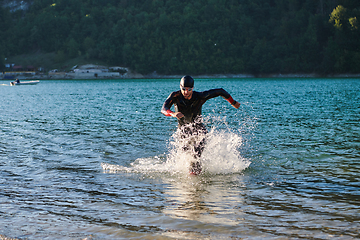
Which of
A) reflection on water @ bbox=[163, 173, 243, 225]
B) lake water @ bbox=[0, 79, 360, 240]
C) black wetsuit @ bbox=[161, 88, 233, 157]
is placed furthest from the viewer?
black wetsuit @ bbox=[161, 88, 233, 157]

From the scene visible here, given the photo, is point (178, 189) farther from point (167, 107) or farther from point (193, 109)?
point (193, 109)

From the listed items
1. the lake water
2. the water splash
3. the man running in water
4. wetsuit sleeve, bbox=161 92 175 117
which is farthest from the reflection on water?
wetsuit sleeve, bbox=161 92 175 117

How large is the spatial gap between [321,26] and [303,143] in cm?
16464

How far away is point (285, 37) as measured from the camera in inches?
7244

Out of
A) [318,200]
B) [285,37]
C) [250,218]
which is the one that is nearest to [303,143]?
[318,200]

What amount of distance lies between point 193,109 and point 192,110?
1.6 inches

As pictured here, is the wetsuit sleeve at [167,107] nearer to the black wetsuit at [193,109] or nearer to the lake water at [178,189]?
the black wetsuit at [193,109]

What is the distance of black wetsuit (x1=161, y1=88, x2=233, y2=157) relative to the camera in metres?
10.3

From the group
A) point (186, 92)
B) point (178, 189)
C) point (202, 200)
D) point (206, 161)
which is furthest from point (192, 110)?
point (202, 200)

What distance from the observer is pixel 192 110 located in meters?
10.4

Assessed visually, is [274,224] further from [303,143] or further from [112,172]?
[303,143]

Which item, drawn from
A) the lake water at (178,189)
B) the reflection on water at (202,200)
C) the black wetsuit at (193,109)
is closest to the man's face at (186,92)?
the black wetsuit at (193,109)

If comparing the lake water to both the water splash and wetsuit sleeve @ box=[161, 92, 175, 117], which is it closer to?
the water splash

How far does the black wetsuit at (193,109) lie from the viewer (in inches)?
404
